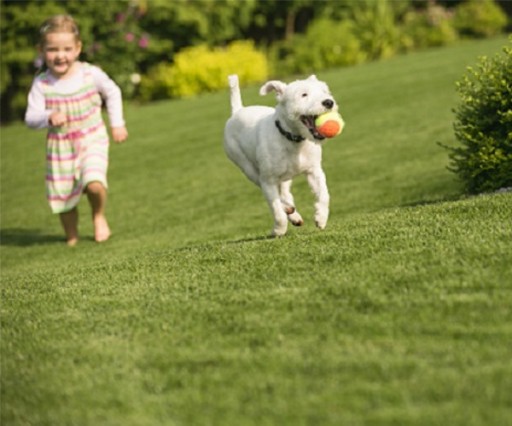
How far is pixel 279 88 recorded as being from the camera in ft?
19.7

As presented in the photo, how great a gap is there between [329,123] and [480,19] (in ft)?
84.0

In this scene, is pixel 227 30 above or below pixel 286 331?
below

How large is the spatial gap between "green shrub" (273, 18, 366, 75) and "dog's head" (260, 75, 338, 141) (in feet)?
69.1

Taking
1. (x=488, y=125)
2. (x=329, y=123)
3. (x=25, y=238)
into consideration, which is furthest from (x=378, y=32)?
(x=329, y=123)

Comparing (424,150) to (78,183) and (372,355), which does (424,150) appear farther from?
(372,355)

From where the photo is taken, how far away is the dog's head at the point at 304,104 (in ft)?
18.7

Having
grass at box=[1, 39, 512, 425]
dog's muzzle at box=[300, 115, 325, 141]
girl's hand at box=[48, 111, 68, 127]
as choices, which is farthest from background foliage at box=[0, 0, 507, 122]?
dog's muzzle at box=[300, 115, 325, 141]

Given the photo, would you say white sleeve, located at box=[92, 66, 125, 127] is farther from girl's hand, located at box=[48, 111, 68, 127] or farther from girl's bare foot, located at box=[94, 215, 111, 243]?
girl's bare foot, located at box=[94, 215, 111, 243]

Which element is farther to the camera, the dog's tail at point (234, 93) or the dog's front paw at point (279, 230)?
the dog's tail at point (234, 93)

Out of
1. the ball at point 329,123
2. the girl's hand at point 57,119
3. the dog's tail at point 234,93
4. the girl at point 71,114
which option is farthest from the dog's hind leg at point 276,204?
the girl at point 71,114

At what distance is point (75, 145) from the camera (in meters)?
9.65

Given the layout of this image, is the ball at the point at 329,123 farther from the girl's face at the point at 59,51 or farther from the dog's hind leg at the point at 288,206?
the girl's face at the point at 59,51

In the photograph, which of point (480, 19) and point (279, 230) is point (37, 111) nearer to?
point (279, 230)

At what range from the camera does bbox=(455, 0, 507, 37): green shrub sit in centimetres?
2966
